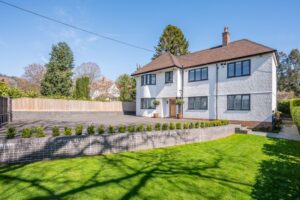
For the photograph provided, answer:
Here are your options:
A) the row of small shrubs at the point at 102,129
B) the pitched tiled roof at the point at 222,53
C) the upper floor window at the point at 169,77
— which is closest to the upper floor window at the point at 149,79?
the pitched tiled roof at the point at 222,53

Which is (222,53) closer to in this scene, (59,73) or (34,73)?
(59,73)

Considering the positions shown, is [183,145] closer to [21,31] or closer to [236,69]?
[236,69]

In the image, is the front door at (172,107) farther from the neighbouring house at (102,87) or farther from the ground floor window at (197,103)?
the neighbouring house at (102,87)

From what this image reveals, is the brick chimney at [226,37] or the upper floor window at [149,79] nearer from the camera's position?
the brick chimney at [226,37]

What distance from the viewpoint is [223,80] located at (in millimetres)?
16656

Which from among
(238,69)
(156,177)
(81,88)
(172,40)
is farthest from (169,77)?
(172,40)

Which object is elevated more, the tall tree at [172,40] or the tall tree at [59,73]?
the tall tree at [172,40]

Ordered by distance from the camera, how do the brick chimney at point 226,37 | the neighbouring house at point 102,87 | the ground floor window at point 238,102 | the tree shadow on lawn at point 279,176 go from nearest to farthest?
the tree shadow on lawn at point 279,176 → the ground floor window at point 238,102 → the brick chimney at point 226,37 → the neighbouring house at point 102,87

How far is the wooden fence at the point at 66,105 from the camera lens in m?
19.4

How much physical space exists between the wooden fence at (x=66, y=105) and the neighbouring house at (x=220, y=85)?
4.59 meters

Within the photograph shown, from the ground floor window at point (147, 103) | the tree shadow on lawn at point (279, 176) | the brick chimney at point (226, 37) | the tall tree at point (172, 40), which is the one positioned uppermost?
the tall tree at point (172, 40)

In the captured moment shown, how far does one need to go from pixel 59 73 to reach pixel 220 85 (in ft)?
75.7

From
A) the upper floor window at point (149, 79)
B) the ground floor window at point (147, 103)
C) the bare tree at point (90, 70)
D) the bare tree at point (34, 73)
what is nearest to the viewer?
the upper floor window at point (149, 79)

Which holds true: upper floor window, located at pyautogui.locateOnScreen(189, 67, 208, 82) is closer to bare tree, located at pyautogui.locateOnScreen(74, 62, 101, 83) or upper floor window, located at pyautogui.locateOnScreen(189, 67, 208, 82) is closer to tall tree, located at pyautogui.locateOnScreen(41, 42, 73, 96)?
tall tree, located at pyautogui.locateOnScreen(41, 42, 73, 96)
